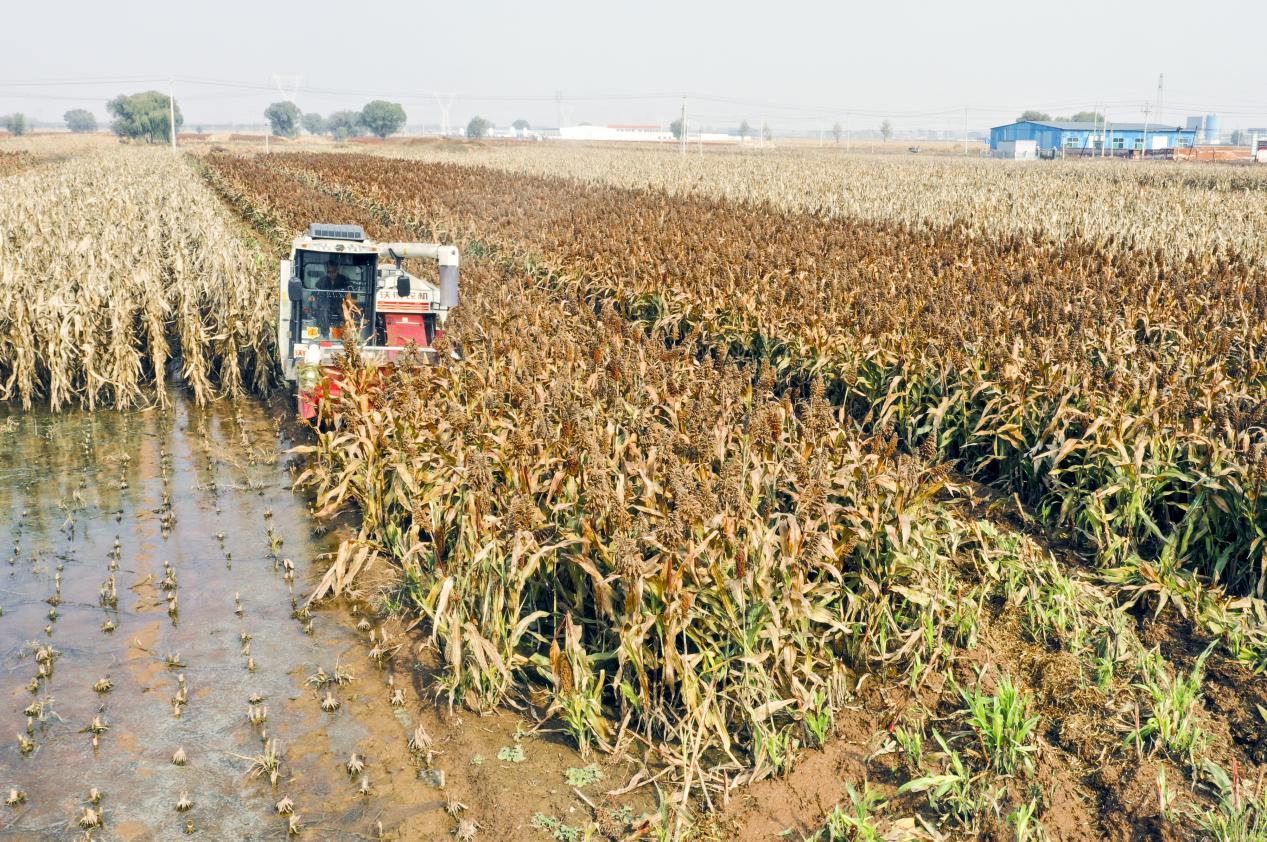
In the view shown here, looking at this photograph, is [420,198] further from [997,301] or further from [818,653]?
[818,653]

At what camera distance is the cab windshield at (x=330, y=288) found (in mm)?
10141

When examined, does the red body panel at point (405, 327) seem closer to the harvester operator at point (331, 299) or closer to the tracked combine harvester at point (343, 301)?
the tracked combine harvester at point (343, 301)

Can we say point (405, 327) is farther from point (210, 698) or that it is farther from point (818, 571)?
point (818, 571)

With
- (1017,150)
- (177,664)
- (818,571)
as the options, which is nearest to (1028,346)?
(818,571)

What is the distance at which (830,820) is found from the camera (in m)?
4.28

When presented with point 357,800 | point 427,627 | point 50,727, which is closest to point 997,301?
point 427,627

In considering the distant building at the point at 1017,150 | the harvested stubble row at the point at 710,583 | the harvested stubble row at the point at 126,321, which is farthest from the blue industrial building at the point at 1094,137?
the harvested stubble row at the point at 710,583

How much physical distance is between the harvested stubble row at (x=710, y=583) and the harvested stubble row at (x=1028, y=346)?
2.67 ft

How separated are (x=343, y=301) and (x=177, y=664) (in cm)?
493

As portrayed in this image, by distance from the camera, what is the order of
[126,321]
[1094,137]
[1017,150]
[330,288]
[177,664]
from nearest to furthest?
[177,664], [330,288], [126,321], [1017,150], [1094,137]

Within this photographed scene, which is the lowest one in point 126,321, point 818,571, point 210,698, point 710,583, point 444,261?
point 210,698

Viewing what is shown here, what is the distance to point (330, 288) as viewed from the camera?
10281 millimetres

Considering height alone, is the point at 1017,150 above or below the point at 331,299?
above

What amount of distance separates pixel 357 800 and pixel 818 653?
2481 mm
